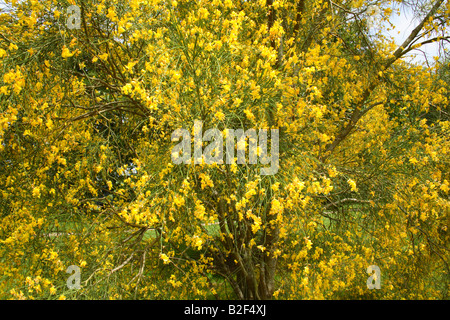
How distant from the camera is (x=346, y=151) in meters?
4.48

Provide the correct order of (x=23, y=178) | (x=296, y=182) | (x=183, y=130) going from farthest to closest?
(x=23, y=178) → (x=183, y=130) → (x=296, y=182)

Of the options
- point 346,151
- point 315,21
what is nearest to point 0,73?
point 315,21

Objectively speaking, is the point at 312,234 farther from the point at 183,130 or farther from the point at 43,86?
the point at 43,86

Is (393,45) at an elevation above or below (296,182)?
above

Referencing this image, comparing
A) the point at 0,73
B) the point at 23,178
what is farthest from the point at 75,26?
the point at 23,178

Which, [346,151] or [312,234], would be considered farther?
[346,151]

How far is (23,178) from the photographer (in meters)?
3.27

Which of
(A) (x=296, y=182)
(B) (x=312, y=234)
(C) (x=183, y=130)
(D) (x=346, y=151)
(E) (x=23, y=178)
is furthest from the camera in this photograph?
(D) (x=346, y=151)

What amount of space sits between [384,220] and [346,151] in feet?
3.76

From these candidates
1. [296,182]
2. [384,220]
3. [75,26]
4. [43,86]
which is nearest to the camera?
[296,182]
